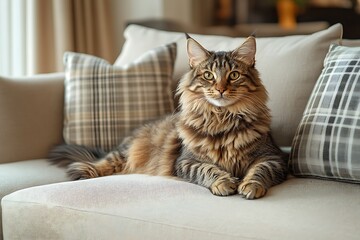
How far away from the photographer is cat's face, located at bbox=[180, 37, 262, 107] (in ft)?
6.16

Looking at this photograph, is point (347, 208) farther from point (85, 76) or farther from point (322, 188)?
point (85, 76)

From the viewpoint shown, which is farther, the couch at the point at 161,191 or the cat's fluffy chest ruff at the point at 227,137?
the cat's fluffy chest ruff at the point at 227,137

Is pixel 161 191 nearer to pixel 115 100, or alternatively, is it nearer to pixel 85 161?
pixel 85 161

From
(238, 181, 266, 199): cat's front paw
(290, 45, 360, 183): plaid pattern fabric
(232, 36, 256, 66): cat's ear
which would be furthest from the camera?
(232, 36, 256, 66): cat's ear

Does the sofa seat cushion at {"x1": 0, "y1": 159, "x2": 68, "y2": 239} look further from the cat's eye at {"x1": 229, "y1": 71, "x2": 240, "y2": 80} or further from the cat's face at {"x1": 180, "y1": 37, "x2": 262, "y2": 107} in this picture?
the cat's eye at {"x1": 229, "y1": 71, "x2": 240, "y2": 80}

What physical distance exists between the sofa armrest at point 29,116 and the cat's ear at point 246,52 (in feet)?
2.93

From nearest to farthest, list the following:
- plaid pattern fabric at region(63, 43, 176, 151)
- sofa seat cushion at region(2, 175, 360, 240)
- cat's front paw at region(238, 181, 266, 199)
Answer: sofa seat cushion at region(2, 175, 360, 240) → cat's front paw at region(238, 181, 266, 199) → plaid pattern fabric at region(63, 43, 176, 151)

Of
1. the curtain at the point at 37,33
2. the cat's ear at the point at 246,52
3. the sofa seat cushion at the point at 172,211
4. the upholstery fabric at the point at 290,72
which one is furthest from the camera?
the curtain at the point at 37,33

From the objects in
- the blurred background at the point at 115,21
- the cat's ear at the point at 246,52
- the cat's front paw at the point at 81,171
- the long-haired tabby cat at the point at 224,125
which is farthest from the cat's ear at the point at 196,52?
the blurred background at the point at 115,21

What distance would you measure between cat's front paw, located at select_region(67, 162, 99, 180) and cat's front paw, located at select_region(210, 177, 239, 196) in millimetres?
582

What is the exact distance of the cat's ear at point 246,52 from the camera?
6.25ft

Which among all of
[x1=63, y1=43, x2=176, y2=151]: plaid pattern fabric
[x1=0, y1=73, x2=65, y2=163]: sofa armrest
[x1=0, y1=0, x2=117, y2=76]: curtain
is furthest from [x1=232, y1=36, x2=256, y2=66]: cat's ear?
[x1=0, y1=0, x2=117, y2=76]: curtain

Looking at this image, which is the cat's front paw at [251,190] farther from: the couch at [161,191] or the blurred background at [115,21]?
the blurred background at [115,21]

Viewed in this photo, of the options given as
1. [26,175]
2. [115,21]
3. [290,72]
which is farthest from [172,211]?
[115,21]
